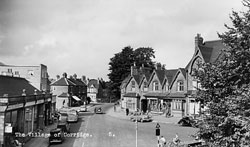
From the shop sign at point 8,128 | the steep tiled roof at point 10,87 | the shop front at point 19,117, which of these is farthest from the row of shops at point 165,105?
the shop sign at point 8,128

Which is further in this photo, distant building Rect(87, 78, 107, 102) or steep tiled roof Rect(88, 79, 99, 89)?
steep tiled roof Rect(88, 79, 99, 89)

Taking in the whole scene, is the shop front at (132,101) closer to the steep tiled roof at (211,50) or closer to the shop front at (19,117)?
the steep tiled roof at (211,50)

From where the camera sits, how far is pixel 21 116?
24438 millimetres

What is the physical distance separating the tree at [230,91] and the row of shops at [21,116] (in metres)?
14.4

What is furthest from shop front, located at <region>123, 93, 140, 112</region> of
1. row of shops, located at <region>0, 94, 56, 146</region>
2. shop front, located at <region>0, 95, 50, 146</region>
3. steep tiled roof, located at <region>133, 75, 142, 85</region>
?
shop front, located at <region>0, 95, 50, 146</region>

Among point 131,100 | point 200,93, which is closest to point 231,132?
point 200,93

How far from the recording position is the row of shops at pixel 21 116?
19.6 meters

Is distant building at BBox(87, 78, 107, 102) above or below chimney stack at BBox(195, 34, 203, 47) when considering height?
below

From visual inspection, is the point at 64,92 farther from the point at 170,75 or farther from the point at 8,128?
the point at 8,128

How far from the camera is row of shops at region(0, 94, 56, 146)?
19562 mm

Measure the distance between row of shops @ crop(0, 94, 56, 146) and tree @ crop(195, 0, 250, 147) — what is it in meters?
14.4

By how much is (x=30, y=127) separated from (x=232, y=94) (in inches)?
906


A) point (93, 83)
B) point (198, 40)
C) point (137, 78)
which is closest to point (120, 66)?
point (137, 78)

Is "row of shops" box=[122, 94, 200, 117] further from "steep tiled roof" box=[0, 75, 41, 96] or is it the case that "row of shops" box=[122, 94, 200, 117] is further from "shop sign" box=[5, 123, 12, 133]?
"shop sign" box=[5, 123, 12, 133]
